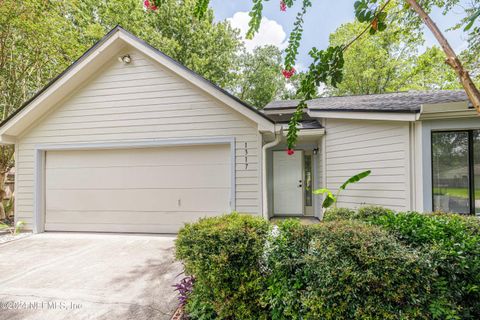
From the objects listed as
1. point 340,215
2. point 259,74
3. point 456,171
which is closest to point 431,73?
point 259,74

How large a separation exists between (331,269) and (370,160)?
12.7ft

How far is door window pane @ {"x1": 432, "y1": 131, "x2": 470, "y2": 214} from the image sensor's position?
4242 millimetres

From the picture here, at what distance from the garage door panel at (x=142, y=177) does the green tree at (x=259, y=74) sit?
1512cm

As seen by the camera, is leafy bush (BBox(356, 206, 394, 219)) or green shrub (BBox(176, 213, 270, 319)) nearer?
green shrub (BBox(176, 213, 270, 319))

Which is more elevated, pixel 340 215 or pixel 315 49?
pixel 315 49

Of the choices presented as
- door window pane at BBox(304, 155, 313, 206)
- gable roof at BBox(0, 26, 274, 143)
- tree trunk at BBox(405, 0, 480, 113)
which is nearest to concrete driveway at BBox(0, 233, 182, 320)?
gable roof at BBox(0, 26, 274, 143)

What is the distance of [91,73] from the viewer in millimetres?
5996

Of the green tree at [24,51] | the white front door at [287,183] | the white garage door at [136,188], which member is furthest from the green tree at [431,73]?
the green tree at [24,51]

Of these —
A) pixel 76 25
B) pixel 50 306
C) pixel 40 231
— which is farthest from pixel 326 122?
pixel 76 25

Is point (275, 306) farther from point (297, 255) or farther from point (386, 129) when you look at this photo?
point (386, 129)

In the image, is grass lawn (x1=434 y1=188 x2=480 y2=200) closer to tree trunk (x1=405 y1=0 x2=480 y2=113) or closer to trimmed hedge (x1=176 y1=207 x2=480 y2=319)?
trimmed hedge (x1=176 y1=207 x2=480 y2=319)

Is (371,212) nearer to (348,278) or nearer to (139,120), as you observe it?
(348,278)

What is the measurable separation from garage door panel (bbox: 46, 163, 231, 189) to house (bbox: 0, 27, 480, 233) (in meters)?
0.03

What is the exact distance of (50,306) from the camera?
9.46 ft
